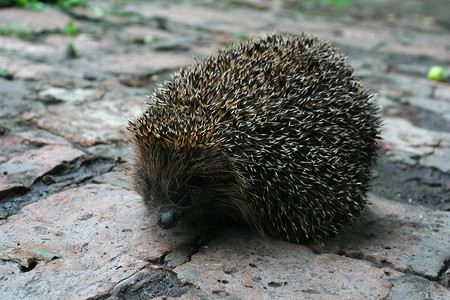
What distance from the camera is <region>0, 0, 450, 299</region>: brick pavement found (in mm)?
2719

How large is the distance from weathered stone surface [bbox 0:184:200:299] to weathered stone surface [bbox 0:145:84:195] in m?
0.30

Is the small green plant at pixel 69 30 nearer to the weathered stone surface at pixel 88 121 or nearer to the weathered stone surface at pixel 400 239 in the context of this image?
the weathered stone surface at pixel 88 121

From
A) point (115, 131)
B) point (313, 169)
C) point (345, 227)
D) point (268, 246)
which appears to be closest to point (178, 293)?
point (268, 246)

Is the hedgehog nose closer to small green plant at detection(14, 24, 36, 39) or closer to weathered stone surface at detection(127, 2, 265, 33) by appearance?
small green plant at detection(14, 24, 36, 39)

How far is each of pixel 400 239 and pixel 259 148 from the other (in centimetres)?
128

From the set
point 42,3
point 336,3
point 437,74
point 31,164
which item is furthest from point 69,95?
point 336,3

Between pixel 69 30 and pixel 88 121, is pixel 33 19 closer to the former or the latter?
pixel 69 30

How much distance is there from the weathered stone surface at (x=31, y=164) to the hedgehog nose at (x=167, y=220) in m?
1.20

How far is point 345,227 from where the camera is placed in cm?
358

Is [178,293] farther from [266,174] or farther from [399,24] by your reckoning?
[399,24]

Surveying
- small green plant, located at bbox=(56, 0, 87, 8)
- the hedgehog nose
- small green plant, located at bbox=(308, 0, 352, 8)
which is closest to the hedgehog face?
the hedgehog nose

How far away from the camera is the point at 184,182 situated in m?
3.21

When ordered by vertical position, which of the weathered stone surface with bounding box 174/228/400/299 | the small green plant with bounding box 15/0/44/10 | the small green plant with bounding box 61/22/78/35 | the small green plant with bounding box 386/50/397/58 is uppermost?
the small green plant with bounding box 386/50/397/58

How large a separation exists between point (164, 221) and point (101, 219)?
20.5 inches
